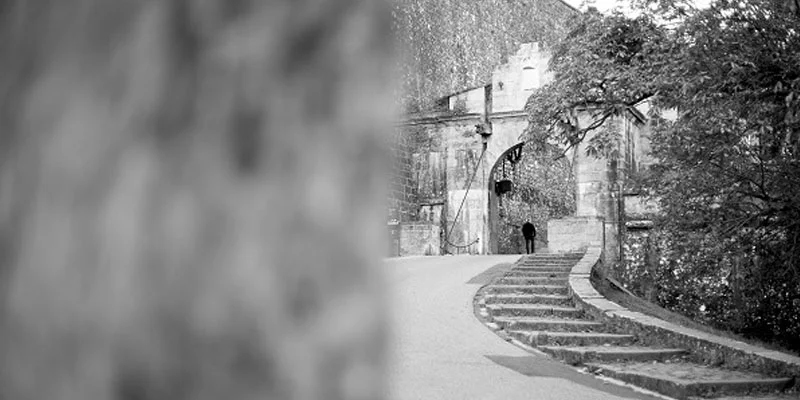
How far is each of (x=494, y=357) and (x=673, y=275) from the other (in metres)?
11.5

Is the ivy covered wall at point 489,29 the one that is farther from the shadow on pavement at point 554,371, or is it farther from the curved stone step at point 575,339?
the shadow on pavement at point 554,371

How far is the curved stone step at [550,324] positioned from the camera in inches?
435

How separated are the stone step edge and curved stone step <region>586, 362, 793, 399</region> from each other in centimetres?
14

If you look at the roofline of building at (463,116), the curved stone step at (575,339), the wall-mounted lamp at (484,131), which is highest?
the roofline of building at (463,116)

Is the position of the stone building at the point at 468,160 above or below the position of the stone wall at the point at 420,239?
above

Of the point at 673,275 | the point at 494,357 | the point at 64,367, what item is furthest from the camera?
the point at 673,275

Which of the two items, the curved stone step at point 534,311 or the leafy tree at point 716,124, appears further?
the curved stone step at point 534,311

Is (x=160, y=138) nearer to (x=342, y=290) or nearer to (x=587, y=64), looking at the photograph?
(x=342, y=290)

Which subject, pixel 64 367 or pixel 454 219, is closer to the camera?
pixel 64 367

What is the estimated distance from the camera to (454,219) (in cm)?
2709

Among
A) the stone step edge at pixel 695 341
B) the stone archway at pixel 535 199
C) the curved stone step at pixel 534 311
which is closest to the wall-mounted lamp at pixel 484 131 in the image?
the stone archway at pixel 535 199

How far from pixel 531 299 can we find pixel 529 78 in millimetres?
14943

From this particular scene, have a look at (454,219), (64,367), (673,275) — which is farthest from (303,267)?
(454,219)

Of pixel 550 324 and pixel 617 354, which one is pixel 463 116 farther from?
pixel 617 354
